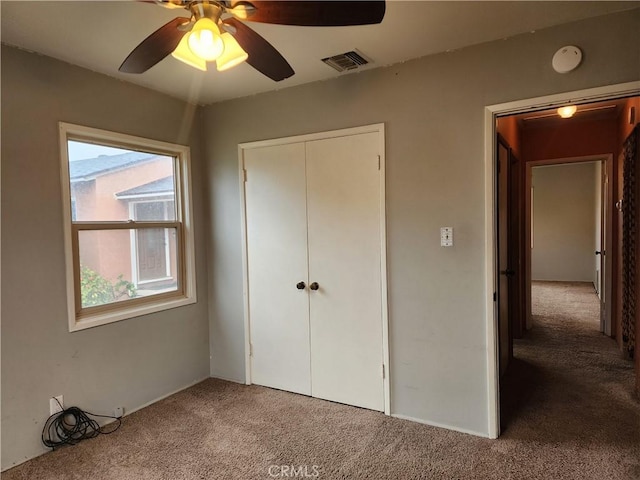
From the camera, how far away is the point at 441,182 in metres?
2.63

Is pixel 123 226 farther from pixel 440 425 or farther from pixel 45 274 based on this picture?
pixel 440 425

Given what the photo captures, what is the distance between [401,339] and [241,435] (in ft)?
4.06

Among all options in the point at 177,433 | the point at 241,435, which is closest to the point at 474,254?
the point at 241,435

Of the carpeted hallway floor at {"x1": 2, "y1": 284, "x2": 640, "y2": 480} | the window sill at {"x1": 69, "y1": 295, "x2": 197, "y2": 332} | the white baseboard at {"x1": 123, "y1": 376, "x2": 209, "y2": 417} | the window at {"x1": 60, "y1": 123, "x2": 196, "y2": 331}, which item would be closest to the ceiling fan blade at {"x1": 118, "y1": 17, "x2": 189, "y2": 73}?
the window at {"x1": 60, "y1": 123, "x2": 196, "y2": 331}

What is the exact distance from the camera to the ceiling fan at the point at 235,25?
1.43m

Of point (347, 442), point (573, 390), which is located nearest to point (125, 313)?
point (347, 442)

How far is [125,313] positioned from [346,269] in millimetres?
1653

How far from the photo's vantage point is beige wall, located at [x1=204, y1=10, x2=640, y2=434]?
2.39 metres

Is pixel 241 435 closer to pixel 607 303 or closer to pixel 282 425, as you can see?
pixel 282 425

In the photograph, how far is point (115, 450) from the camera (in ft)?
8.20

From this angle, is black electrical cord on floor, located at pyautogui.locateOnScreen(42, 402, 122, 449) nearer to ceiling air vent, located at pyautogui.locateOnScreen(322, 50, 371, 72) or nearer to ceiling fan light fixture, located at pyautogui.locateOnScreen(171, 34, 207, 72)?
ceiling fan light fixture, located at pyautogui.locateOnScreen(171, 34, 207, 72)

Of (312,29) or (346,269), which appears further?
(346,269)

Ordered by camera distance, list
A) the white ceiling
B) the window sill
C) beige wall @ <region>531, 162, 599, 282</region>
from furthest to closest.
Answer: beige wall @ <region>531, 162, 599, 282</region> → the window sill → the white ceiling

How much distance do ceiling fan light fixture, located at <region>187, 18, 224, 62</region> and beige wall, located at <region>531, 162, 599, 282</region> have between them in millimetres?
8796
